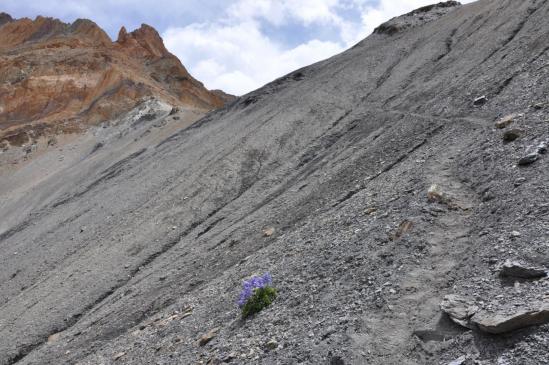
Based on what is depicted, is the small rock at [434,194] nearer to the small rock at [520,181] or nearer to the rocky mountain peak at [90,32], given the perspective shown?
the small rock at [520,181]

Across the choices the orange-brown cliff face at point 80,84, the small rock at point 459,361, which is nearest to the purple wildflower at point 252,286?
the small rock at point 459,361

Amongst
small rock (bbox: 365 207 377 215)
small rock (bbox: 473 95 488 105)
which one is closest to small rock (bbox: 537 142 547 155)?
small rock (bbox: 365 207 377 215)

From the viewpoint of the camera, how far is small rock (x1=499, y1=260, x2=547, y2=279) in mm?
6035

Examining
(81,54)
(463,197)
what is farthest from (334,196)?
(81,54)

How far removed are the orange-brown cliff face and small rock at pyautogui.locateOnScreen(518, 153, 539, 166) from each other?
5587 cm

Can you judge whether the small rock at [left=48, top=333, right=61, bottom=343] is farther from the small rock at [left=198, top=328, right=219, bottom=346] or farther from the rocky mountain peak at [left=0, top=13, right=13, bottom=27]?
the rocky mountain peak at [left=0, top=13, right=13, bottom=27]

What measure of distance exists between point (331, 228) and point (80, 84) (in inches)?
2565

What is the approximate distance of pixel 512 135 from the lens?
10.5 metres

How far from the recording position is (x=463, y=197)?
9281 mm

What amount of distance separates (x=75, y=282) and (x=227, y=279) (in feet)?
27.0

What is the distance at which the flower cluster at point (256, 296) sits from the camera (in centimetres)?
859

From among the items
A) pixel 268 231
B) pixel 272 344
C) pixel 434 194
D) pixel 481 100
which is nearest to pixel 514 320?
pixel 272 344

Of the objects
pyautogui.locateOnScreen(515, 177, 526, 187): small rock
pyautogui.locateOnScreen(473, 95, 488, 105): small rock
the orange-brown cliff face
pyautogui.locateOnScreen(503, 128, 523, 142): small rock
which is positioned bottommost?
pyautogui.locateOnScreen(515, 177, 526, 187): small rock

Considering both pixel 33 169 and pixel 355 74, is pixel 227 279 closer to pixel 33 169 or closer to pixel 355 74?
pixel 355 74
